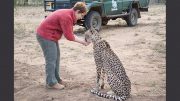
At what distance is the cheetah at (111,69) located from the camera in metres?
5.69

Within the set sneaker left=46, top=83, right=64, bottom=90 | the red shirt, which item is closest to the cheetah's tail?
sneaker left=46, top=83, right=64, bottom=90

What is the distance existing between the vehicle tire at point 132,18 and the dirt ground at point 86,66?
166cm

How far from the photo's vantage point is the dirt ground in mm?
6191

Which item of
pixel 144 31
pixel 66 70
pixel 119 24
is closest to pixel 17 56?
pixel 66 70

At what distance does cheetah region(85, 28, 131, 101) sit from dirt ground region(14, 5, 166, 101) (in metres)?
0.22

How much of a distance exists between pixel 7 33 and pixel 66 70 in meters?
5.08

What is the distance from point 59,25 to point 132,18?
34.7 ft

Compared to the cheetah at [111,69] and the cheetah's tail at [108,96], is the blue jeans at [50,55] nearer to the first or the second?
the cheetah at [111,69]

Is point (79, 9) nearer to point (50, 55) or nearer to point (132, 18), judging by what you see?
point (50, 55)

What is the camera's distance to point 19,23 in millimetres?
16594

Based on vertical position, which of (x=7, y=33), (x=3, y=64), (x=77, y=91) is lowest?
(x=77, y=91)

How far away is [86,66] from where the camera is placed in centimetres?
844

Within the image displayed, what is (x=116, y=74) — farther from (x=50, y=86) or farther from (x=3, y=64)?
(x=3, y=64)

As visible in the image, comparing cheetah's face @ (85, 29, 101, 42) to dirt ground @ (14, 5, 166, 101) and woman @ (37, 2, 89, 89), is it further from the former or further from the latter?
dirt ground @ (14, 5, 166, 101)
